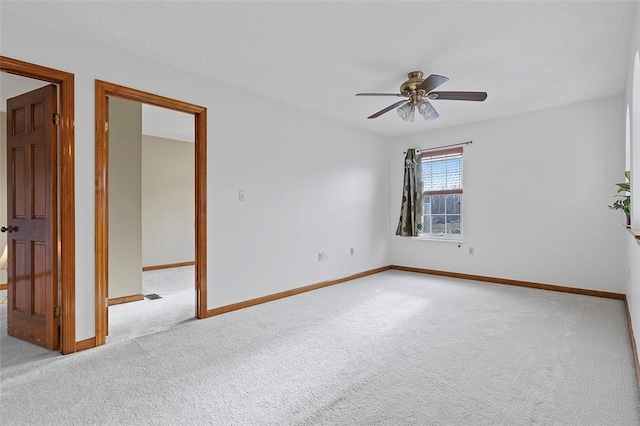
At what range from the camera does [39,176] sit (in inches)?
106

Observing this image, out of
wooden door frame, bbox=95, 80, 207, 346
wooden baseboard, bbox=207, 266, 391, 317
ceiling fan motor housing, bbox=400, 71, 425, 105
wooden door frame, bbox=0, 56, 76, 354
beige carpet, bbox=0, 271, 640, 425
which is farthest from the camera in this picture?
wooden baseboard, bbox=207, 266, 391, 317

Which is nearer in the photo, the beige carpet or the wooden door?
the beige carpet

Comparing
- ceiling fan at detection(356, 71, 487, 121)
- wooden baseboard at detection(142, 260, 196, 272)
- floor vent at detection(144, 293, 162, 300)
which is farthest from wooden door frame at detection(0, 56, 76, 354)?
wooden baseboard at detection(142, 260, 196, 272)

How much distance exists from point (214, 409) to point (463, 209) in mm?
4609

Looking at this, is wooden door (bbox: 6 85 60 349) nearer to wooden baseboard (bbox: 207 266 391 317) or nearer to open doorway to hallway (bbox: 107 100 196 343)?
open doorway to hallway (bbox: 107 100 196 343)

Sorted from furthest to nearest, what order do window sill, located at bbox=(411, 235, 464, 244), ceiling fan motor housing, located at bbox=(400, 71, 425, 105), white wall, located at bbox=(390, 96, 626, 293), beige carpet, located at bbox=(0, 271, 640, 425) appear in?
window sill, located at bbox=(411, 235, 464, 244) < white wall, located at bbox=(390, 96, 626, 293) < ceiling fan motor housing, located at bbox=(400, 71, 425, 105) < beige carpet, located at bbox=(0, 271, 640, 425)

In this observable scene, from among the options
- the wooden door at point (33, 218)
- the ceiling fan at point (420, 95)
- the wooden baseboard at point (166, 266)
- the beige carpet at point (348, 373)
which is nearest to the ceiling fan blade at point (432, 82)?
the ceiling fan at point (420, 95)

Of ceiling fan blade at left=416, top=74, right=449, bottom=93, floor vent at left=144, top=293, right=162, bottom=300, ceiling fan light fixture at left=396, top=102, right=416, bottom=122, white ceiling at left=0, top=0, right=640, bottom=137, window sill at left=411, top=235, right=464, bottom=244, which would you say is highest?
white ceiling at left=0, top=0, right=640, bottom=137

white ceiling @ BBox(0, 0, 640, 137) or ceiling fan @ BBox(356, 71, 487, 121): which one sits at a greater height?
white ceiling @ BBox(0, 0, 640, 137)

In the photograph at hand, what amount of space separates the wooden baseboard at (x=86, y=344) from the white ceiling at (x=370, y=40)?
2.35 m

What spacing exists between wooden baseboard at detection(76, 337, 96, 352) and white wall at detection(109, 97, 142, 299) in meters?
1.46

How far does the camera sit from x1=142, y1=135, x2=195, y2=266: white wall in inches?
252

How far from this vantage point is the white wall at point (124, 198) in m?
4.04

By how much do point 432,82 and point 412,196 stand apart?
3.00 metres
